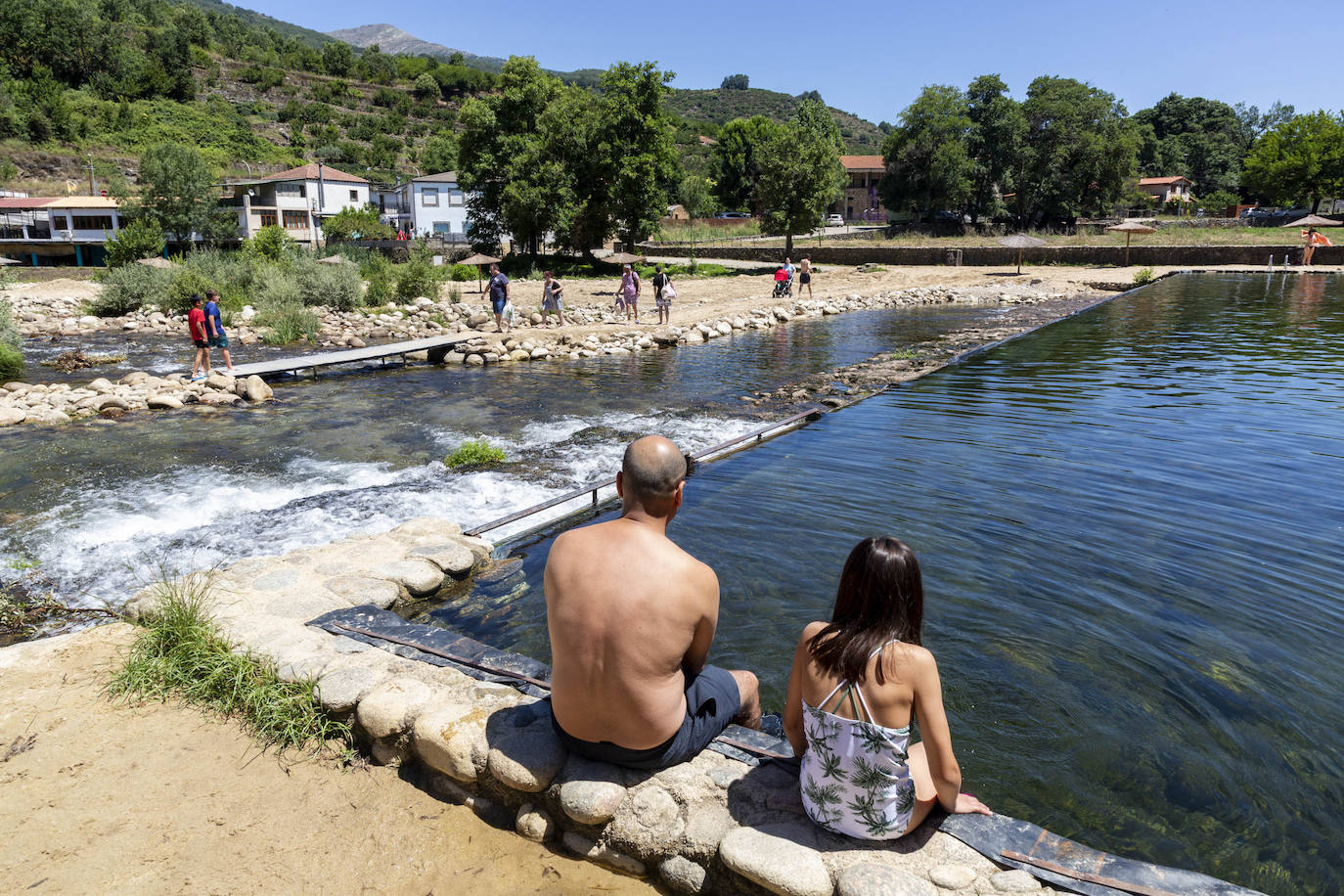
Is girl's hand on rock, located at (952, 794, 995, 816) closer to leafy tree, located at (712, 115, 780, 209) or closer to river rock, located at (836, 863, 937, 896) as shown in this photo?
river rock, located at (836, 863, 937, 896)

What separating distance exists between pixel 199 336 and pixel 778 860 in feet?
53.5

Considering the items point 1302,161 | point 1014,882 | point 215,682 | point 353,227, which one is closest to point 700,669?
point 1014,882

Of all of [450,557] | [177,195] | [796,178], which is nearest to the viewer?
[450,557]

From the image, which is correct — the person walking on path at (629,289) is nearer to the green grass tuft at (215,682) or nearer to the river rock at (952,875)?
the green grass tuft at (215,682)

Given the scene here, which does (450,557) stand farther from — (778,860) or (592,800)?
(778,860)

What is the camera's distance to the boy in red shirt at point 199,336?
15375 millimetres

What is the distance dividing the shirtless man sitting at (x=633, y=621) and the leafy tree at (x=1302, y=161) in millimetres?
77211

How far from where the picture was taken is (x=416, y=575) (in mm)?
6082

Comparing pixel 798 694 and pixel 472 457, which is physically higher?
pixel 798 694

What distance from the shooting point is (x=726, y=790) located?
10.7 feet

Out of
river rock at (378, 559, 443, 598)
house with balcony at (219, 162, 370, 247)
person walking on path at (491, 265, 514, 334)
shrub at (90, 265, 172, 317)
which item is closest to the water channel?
river rock at (378, 559, 443, 598)

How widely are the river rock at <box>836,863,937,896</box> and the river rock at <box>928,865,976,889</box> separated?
0.06 m

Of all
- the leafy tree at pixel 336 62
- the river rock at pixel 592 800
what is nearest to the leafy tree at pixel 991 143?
the river rock at pixel 592 800

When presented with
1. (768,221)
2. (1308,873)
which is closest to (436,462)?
(1308,873)
